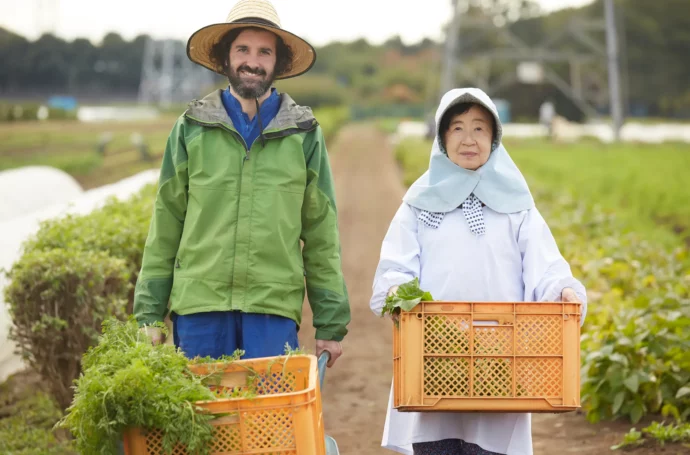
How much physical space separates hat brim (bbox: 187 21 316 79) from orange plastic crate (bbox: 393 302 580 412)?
49.1 inches

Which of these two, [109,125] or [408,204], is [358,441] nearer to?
[408,204]

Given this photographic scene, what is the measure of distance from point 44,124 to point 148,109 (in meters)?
22.4

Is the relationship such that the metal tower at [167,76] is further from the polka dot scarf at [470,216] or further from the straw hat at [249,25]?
the polka dot scarf at [470,216]

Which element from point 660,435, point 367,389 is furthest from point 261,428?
point 367,389

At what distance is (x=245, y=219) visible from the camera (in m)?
3.51

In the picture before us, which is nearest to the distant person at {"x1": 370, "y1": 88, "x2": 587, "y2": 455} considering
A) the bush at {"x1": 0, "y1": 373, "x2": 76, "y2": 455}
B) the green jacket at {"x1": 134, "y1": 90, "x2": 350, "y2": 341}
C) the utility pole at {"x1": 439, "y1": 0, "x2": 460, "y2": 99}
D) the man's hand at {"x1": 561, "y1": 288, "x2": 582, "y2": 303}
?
the man's hand at {"x1": 561, "y1": 288, "x2": 582, "y2": 303}

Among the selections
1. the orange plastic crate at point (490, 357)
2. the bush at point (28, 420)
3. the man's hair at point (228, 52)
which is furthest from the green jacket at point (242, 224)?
the bush at point (28, 420)

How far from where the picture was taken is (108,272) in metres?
5.51

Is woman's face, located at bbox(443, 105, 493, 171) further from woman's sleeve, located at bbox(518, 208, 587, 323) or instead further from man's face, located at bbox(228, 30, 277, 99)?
man's face, located at bbox(228, 30, 277, 99)

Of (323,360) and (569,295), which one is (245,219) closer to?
(323,360)

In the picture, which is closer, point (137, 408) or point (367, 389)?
point (137, 408)

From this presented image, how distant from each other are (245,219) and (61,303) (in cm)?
234

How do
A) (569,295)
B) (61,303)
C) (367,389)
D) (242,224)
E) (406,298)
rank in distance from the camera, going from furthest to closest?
1. (367,389)
2. (61,303)
3. (242,224)
4. (569,295)
5. (406,298)

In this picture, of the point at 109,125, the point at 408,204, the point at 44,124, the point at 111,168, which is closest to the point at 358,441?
the point at 408,204
